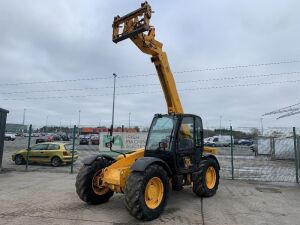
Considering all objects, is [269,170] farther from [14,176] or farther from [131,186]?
[14,176]

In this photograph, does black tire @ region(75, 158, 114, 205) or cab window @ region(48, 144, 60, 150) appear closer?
black tire @ region(75, 158, 114, 205)

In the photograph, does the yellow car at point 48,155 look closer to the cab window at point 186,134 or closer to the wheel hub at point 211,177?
the wheel hub at point 211,177

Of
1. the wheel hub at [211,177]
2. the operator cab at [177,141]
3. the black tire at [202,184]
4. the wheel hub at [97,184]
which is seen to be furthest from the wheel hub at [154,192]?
the wheel hub at [211,177]

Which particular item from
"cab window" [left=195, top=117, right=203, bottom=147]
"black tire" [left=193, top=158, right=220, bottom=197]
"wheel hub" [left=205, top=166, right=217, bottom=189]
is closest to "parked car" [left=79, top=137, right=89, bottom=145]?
"wheel hub" [left=205, top=166, right=217, bottom=189]

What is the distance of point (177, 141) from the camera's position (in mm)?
8016

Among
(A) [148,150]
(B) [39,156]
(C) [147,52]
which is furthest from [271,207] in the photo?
(B) [39,156]

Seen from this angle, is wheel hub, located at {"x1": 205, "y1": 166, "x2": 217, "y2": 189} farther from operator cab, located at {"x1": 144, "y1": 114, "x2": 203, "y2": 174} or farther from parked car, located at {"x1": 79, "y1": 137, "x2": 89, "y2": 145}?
parked car, located at {"x1": 79, "y1": 137, "x2": 89, "y2": 145}

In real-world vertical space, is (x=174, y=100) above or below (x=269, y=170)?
above

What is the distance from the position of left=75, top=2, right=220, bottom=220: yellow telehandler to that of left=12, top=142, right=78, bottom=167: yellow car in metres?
9.84

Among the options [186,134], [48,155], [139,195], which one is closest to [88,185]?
[139,195]

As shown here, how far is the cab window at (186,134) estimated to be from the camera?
8203 mm

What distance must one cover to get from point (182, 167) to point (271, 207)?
2.44 metres

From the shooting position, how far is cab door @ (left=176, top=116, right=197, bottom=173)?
8062 millimetres

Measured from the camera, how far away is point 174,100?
30.2ft
